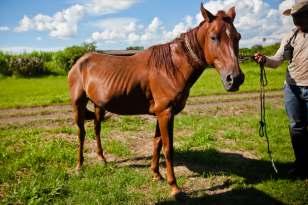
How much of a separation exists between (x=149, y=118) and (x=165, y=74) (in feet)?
18.0

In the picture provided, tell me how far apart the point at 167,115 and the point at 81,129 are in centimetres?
218

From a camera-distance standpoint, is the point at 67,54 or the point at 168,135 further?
the point at 67,54

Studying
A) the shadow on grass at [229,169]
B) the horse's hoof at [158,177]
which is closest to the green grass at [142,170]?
the shadow on grass at [229,169]

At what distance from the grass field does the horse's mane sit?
6.17 feet

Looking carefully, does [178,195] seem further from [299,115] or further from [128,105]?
[299,115]

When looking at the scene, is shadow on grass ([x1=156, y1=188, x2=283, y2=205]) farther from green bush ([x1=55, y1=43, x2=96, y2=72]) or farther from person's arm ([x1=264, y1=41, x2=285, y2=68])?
green bush ([x1=55, y1=43, x2=96, y2=72])

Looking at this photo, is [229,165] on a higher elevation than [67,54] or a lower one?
lower

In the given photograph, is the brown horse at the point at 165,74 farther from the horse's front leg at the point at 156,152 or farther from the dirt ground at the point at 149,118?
the dirt ground at the point at 149,118

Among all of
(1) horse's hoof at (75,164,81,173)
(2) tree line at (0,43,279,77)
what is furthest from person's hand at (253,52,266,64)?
(2) tree line at (0,43,279,77)

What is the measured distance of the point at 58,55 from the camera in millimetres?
28750

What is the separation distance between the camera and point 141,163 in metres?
6.81

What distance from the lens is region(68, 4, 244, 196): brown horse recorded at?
4.52 meters

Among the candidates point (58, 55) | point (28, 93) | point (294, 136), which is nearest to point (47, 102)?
point (28, 93)

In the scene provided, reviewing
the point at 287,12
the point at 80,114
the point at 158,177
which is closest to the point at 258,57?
the point at 287,12
